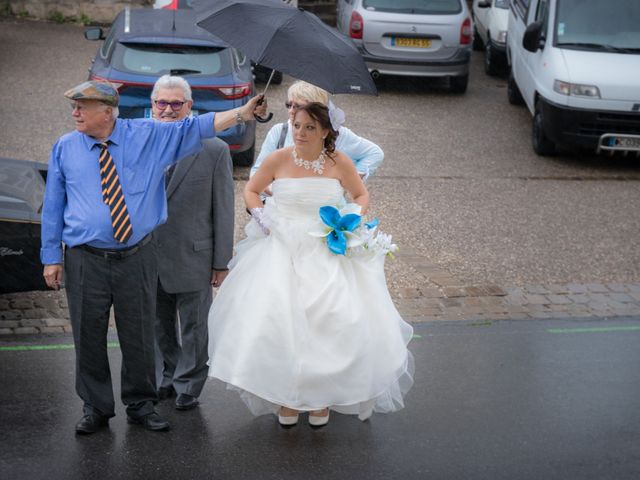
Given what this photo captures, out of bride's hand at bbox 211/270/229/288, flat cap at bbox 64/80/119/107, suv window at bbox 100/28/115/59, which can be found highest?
flat cap at bbox 64/80/119/107

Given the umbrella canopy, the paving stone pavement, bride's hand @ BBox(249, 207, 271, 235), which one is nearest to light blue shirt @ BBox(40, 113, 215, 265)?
the umbrella canopy

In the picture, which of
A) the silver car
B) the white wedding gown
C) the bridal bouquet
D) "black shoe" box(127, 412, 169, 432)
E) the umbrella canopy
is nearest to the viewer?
the umbrella canopy

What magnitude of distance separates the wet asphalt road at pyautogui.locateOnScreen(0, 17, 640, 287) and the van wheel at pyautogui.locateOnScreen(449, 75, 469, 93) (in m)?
0.17

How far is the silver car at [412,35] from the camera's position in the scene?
16.1 m

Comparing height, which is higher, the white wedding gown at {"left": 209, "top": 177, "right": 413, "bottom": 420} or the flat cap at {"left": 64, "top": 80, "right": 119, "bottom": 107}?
the flat cap at {"left": 64, "top": 80, "right": 119, "bottom": 107}

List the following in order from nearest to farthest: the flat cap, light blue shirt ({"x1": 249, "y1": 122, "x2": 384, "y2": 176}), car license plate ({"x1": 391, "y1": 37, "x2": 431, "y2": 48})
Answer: the flat cap < light blue shirt ({"x1": 249, "y1": 122, "x2": 384, "y2": 176}) < car license plate ({"x1": 391, "y1": 37, "x2": 431, "y2": 48})

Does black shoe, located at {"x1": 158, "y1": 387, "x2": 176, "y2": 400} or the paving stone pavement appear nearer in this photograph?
black shoe, located at {"x1": 158, "y1": 387, "x2": 176, "y2": 400}

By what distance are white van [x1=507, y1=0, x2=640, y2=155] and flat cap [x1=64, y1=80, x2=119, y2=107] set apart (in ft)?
26.6

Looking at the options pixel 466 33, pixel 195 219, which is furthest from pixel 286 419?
pixel 466 33

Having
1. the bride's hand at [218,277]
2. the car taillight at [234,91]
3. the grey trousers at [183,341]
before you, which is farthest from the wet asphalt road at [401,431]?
the car taillight at [234,91]

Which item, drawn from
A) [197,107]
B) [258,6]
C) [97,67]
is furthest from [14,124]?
[258,6]

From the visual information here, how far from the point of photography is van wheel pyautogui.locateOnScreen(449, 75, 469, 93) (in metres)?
17.0

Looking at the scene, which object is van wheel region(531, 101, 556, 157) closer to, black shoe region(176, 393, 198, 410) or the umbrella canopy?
black shoe region(176, 393, 198, 410)

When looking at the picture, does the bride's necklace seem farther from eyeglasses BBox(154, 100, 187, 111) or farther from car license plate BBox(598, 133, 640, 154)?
car license plate BBox(598, 133, 640, 154)
